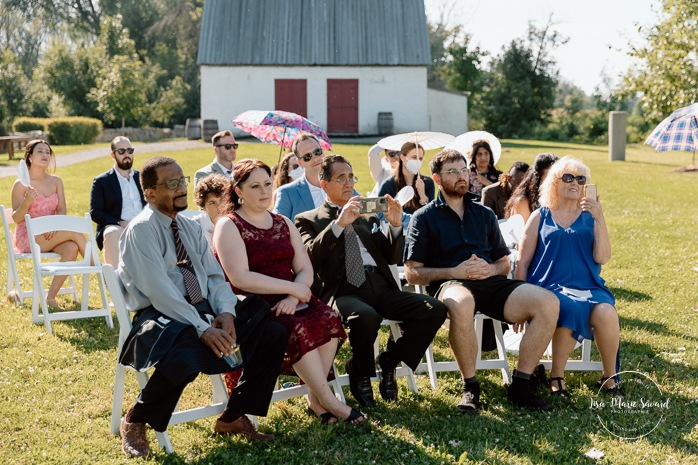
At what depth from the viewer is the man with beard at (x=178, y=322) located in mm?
4301

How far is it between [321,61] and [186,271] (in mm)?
27984

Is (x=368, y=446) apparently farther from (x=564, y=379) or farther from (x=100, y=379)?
(x=100, y=379)

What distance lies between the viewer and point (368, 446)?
4461 millimetres

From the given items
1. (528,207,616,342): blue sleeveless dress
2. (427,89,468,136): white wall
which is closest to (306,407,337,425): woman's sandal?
(528,207,616,342): blue sleeveless dress

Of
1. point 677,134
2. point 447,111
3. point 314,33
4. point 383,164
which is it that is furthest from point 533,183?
point 447,111

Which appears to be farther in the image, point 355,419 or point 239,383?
point 355,419

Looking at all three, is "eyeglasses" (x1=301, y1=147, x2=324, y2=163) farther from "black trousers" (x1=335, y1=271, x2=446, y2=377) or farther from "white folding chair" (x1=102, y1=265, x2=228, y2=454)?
"white folding chair" (x1=102, y1=265, x2=228, y2=454)

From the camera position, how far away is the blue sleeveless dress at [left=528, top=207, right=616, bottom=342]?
5453mm

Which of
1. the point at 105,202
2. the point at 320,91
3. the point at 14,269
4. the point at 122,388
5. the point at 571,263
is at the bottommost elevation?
the point at 122,388

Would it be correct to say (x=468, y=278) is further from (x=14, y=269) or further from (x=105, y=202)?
(x=14, y=269)

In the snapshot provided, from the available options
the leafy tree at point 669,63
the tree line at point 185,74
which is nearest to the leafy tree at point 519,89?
the tree line at point 185,74

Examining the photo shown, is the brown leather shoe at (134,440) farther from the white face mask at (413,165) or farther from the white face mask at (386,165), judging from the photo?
the white face mask at (386,165)

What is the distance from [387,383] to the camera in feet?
17.2

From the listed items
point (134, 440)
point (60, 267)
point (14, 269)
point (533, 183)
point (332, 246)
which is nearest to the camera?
point (134, 440)
